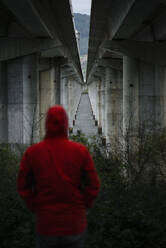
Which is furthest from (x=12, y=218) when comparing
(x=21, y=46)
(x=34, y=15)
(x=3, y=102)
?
(x=3, y=102)

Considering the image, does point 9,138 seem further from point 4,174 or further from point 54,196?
point 54,196

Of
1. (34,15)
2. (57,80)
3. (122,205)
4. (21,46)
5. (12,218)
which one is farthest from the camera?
(57,80)

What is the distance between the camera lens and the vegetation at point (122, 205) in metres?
6.06

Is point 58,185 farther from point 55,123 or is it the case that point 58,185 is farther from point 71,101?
point 71,101

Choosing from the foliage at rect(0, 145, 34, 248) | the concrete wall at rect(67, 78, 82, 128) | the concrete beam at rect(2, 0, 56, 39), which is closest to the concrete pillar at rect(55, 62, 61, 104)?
the concrete beam at rect(2, 0, 56, 39)

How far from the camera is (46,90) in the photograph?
32000mm

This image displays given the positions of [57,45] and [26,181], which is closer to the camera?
[26,181]

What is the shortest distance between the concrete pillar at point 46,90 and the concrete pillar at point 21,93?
382 inches

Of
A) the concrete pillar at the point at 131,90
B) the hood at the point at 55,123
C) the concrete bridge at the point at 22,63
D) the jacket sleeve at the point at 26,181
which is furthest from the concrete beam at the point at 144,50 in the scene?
the jacket sleeve at the point at 26,181

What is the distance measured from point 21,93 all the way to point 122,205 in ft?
47.9

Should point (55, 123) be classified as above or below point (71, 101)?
below

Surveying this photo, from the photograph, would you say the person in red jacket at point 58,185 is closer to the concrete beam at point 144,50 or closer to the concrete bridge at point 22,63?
the concrete bridge at point 22,63

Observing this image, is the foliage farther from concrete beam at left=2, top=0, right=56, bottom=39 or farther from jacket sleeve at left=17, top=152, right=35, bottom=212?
concrete beam at left=2, top=0, right=56, bottom=39

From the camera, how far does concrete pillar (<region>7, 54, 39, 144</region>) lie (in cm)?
2067
